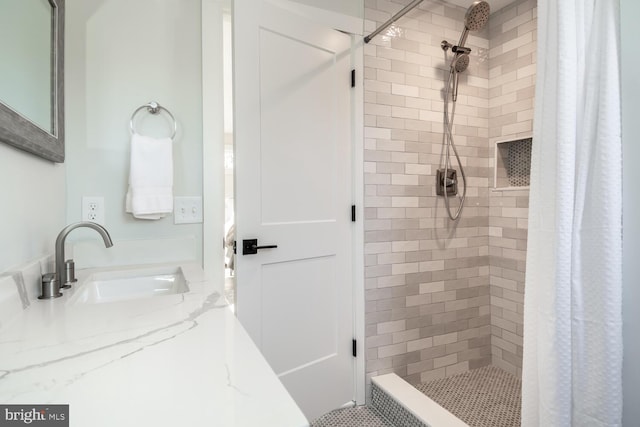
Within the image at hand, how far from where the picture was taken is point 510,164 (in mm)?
2346

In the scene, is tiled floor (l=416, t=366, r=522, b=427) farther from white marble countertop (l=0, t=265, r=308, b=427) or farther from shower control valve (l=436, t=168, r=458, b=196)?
white marble countertop (l=0, t=265, r=308, b=427)

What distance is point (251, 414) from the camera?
443 millimetres

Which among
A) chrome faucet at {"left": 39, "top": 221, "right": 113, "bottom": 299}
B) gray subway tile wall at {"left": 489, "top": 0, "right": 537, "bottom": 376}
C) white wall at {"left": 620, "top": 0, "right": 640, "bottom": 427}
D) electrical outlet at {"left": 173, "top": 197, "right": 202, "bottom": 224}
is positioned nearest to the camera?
white wall at {"left": 620, "top": 0, "right": 640, "bottom": 427}

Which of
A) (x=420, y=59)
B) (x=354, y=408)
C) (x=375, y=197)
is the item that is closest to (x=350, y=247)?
(x=375, y=197)

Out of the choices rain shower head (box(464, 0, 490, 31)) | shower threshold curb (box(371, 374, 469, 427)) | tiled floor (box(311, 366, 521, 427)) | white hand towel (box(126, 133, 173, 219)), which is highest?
rain shower head (box(464, 0, 490, 31))

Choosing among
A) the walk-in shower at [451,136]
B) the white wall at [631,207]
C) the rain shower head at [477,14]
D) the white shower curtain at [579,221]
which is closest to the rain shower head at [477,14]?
the rain shower head at [477,14]

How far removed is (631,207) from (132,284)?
1.59 meters

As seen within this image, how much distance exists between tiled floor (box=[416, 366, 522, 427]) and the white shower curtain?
97 cm

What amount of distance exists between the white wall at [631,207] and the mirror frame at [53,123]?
1518 millimetres

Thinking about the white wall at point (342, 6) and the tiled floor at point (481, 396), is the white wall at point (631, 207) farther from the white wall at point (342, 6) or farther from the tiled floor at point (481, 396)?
the white wall at point (342, 6)

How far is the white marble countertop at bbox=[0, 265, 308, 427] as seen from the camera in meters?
0.45

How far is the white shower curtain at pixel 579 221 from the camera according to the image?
861 millimetres

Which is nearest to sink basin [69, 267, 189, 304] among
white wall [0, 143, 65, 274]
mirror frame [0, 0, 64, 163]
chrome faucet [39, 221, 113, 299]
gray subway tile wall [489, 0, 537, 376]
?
chrome faucet [39, 221, 113, 299]

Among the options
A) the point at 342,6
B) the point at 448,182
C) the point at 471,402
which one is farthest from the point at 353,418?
the point at 342,6
